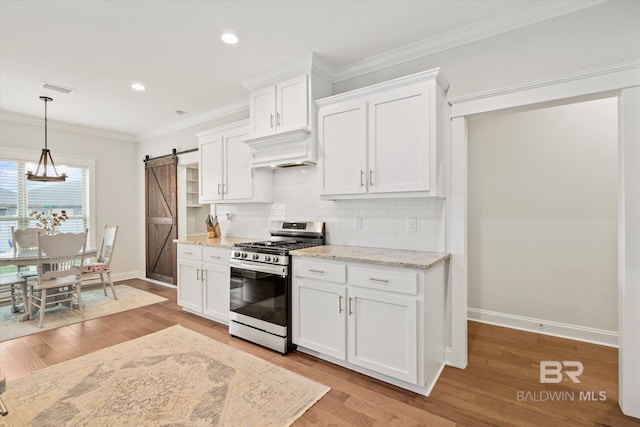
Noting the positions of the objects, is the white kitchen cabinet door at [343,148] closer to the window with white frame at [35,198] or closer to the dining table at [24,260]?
the dining table at [24,260]

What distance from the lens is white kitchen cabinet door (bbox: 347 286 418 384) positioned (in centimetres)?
224

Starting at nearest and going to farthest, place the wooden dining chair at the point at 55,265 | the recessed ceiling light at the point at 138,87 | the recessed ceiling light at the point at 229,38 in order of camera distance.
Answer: the recessed ceiling light at the point at 229,38 < the wooden dining chair at the point at 55,265 < the recessed ceiling light at the point at 138,87

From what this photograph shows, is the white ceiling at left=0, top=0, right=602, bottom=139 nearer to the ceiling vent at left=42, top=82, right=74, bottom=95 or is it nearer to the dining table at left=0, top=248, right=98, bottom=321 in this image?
the ceiling vent at left=42, top=82, right=74, bottom=95

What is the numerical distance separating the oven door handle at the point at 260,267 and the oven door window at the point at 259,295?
3 centimetres

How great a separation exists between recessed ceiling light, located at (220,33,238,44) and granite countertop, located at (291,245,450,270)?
6.46 ft

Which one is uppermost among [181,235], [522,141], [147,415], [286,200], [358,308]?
[522,141]

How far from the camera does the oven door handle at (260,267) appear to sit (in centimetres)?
287

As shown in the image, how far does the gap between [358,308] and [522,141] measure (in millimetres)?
2706

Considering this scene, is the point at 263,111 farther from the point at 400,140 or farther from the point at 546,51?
the point at 546,51

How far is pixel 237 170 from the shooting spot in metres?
3.92

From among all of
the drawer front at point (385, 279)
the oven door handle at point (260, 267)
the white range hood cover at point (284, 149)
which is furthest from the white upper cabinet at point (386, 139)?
the oven door handle at point (260, 267)

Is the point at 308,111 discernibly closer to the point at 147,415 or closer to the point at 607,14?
the point at 607,14

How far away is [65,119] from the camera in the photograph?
5.12 meters

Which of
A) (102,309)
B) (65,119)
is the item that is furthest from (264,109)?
(65,119)
